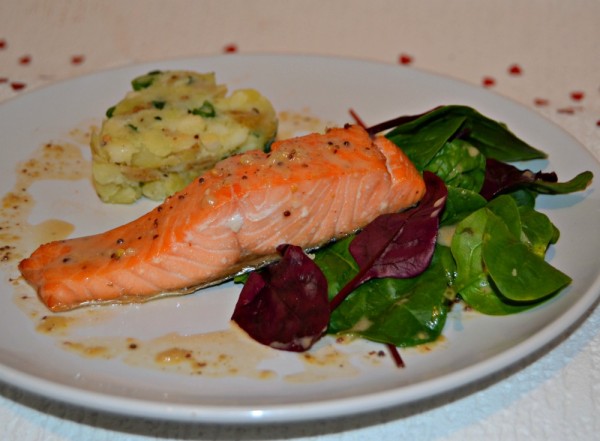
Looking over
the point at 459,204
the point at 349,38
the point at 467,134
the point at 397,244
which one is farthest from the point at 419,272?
the point at 349,38

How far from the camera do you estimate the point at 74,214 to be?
9.67 feet

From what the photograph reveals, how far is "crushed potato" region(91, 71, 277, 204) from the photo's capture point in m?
2.99

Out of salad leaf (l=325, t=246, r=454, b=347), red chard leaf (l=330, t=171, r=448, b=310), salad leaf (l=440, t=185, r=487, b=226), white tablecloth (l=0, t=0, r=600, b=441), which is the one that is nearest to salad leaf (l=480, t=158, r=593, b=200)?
salad leaf (l=440, t=185, r=487, b=226)

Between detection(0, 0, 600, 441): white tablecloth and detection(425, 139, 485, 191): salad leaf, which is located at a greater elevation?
Answer: detection(425, 139, 485, 191): salad leaf

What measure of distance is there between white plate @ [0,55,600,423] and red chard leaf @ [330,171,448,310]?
0.22 m

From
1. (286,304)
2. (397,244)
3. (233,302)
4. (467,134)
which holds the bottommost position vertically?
(233,302)

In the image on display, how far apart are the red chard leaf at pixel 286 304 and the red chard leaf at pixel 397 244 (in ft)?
0.28

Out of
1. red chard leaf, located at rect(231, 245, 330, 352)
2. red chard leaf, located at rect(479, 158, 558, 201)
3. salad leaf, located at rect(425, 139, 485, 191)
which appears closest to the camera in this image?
red chard leaf, located at rect(231, 245, 330, 352)

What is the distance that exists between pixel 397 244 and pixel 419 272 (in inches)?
4.8

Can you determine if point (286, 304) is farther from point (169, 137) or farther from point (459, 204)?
point (169, 137)

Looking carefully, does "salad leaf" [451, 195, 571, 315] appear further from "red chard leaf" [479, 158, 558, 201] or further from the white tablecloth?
the white tablecloth

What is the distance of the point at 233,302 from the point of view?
2.53 meters

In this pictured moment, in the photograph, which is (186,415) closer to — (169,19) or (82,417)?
(82,417)

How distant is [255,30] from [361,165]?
7.33 ft
